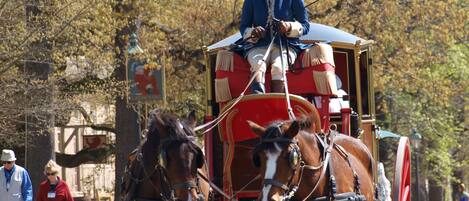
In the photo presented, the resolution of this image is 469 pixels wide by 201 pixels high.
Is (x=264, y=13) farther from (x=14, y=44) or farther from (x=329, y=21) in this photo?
(x=329, y=21)

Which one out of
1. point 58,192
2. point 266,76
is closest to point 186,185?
point 266,76

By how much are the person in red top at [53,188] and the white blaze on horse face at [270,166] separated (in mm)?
6816

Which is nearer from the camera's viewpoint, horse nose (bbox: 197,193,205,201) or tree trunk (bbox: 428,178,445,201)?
horse nose (bbox: 197,193,205,201)

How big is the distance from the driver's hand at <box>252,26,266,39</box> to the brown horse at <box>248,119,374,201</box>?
130 cm

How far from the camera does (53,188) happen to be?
15328mm

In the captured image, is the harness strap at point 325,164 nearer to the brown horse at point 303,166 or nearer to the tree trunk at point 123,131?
the brown horse at point 303,166

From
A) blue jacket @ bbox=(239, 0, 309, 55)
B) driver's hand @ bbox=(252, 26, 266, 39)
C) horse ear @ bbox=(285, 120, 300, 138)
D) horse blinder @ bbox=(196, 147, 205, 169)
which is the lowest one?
horse blinder @ bbox=(196, 147, 205, 169)

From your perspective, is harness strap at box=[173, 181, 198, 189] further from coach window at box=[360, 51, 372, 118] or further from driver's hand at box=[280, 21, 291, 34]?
coach window at box=[360, 51, 372, 118]

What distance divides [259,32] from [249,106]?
93 centimetres

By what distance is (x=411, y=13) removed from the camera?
27.3 metres

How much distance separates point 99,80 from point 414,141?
11.1 m

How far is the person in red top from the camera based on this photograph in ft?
49.9

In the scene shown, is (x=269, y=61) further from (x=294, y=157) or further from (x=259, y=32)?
(x=294, y=157)

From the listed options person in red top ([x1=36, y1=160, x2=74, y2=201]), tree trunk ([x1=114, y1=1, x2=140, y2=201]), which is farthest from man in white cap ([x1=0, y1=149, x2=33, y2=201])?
tree trunk ([x1=114, y1=1, x2=140, y2=201])
